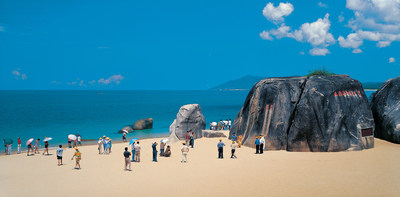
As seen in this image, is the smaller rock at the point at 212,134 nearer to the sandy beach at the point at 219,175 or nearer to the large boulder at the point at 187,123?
the large boulder at the point at 187,123

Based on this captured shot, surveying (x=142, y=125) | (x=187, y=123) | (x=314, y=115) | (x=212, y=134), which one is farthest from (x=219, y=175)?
(x=142, y=125)

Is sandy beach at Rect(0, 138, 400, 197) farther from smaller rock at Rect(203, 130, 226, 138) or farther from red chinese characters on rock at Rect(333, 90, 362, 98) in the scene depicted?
smaller rock at Rect(203, 130, 226, 138)

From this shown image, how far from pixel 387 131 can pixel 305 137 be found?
29.3 ft

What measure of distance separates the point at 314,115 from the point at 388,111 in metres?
8.43

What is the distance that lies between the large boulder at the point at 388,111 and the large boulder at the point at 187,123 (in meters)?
17.7

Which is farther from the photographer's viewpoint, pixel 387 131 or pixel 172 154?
pixel 387 131

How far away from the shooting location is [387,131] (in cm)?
2736

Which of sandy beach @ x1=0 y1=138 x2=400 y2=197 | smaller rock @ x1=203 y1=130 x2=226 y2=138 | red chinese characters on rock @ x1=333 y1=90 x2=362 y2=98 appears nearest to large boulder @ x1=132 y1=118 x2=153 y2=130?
smaller rock @ x1=203 y1=130 x2=226 y2=138

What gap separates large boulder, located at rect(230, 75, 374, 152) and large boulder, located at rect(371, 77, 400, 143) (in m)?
3.19

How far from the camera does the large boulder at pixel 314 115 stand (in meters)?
23.7

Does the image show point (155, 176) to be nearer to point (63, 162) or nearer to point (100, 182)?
point (100, 182)

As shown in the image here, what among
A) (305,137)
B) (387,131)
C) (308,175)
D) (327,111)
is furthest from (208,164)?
(387,131)

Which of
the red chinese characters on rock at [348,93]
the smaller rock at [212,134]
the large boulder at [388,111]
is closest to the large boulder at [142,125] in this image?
the smaller rock at [212,134]

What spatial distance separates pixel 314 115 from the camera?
2389 cm
